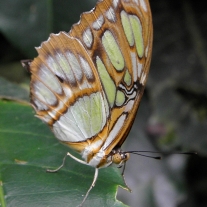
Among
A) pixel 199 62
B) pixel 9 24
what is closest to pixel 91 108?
pixel 9 24

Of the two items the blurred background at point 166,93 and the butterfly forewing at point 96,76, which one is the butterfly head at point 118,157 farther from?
the blurred background at point 166,93

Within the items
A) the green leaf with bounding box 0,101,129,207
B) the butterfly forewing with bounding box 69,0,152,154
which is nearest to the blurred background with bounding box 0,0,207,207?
the green leaf with bounding box 0,101,129,207

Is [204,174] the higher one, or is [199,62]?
[199,62]

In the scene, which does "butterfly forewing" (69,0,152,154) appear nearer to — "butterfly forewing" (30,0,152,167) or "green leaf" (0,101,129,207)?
"butterfly forewing" (30,0,152,167)

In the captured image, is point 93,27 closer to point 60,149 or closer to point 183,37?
point 60,149

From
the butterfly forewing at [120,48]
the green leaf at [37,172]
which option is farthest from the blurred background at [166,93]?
the butterfly forewing at [120,48]
